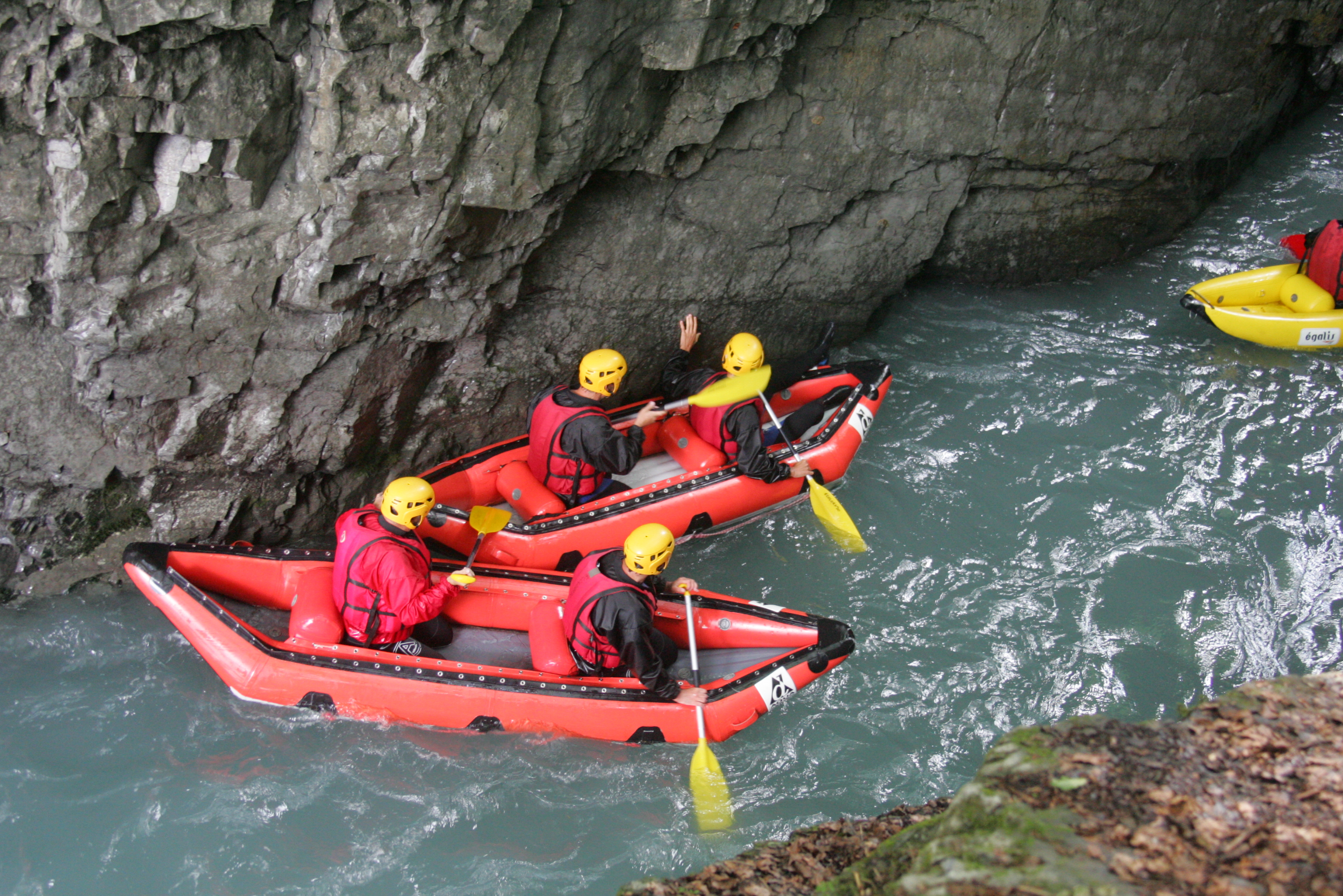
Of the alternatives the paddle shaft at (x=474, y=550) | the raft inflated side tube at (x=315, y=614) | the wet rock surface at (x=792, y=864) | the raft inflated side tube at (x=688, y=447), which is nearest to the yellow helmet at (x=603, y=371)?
the raft inflated side tube at (x=688, y=447)

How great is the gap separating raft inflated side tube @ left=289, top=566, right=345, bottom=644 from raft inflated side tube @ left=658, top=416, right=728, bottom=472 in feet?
8.28

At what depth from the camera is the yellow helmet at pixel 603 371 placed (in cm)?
569

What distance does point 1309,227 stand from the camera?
8.34 metres

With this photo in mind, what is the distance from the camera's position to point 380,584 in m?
4.67

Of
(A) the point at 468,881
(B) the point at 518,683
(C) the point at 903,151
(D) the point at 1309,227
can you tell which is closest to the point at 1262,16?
(D) the point at 1309,227

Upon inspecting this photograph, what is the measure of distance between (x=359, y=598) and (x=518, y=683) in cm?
99

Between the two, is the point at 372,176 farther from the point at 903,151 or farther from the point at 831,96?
the point at 903,151

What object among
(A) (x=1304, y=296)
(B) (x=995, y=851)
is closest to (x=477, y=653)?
(B) (x=995, y=851)

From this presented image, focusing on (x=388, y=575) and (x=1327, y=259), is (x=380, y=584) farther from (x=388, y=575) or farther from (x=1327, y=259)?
(x=1327, y=259)

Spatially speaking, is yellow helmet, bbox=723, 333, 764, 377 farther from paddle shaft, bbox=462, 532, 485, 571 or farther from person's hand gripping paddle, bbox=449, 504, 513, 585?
paddle shaft, bbox=462, 532, 485, 571

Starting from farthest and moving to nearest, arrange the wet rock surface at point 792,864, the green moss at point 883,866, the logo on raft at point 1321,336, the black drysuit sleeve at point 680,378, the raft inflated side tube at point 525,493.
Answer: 1. the logo on raft at point 1321,336
2. the black drysuit sleeve at point 680,378
3. the raft inflated side tube at point 525,493
4. the wet rock surface at point 792,864
5. the green moss at point 883,866

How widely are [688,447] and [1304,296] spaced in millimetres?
5267

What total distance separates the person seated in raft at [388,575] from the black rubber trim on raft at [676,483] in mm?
798

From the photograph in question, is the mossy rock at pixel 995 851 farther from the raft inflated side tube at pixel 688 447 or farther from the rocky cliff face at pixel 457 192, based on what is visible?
the rocky cliff face at pixel 457 192
